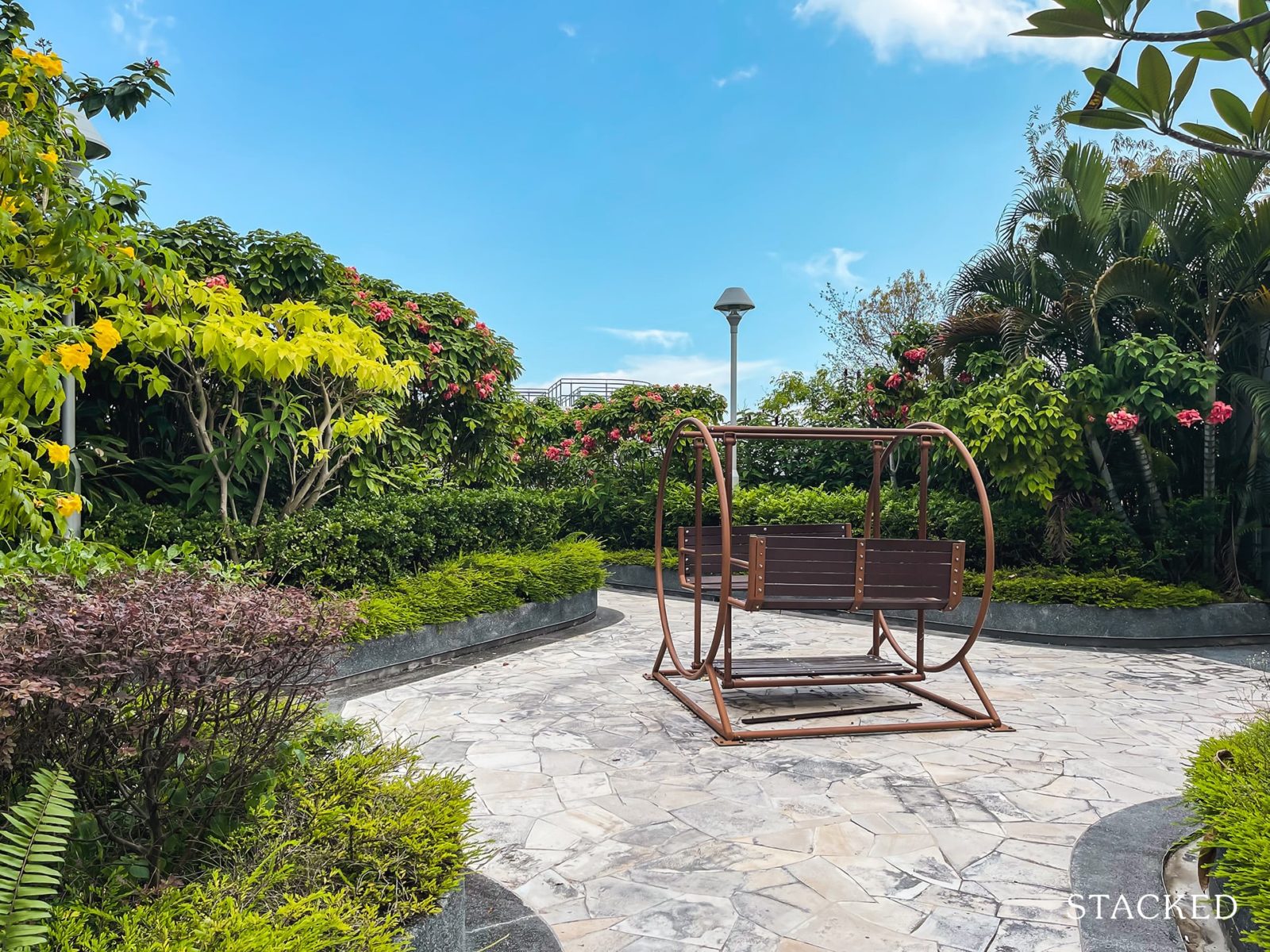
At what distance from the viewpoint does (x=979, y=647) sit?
7.38 metres

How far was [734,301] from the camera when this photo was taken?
11266mm

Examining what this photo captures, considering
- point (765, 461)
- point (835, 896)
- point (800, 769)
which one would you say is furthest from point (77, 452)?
point (765, 461)

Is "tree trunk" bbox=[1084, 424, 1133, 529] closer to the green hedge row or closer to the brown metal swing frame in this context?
the green hedge row

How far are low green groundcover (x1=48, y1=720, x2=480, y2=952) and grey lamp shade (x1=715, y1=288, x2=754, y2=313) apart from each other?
9.34 meters

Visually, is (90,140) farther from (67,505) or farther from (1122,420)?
(1122,420)

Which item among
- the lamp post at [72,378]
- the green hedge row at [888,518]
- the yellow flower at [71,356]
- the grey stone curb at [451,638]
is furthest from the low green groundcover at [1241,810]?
the lamp post at [72,378]

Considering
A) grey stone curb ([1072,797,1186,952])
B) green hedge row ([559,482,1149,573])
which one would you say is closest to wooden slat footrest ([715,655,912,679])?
grey stone curb ([1072,797,1186,952])

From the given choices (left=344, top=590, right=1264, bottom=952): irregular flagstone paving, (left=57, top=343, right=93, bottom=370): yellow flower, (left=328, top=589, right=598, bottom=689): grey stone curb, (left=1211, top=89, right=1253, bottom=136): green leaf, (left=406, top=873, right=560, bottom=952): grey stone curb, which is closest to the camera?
(left=1211, top=89, right=1253, bottom=136): green leaf

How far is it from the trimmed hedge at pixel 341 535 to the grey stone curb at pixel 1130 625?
510cm

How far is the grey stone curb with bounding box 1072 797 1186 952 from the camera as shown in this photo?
2.52 metres

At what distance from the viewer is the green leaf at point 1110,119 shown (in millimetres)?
1704

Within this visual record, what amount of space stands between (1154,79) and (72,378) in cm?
581

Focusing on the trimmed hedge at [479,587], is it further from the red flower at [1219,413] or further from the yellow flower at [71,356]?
the red flower at [1219,413]

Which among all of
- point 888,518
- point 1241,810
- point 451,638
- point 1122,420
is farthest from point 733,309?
point 1241,810
